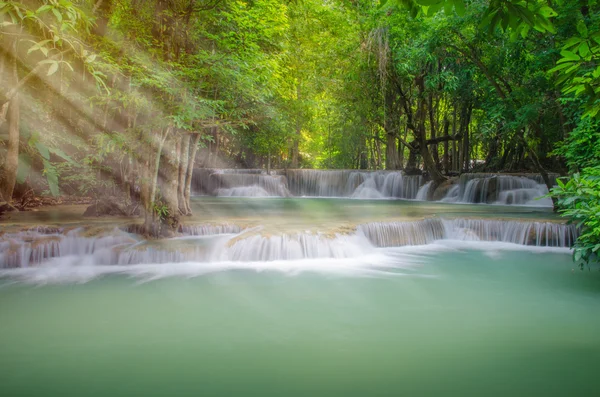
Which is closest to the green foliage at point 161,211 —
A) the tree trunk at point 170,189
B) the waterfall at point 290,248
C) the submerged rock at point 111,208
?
the tree trunk at point 170,189

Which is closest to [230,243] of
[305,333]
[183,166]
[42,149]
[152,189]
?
[152,189]

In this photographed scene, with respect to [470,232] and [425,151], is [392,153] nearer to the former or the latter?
[425,151]

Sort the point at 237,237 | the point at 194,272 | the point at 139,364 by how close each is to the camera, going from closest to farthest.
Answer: the point at 139,364 → the point at 194,272 → the point at 237,237

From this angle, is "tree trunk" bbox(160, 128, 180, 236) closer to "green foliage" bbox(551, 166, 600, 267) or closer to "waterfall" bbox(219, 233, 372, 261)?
"waterfall" bbox(219, 233, 372, 261)

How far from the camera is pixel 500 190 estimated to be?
61.7ft

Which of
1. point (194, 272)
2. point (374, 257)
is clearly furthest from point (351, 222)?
point (194, 272)

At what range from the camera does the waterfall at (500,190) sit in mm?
18000

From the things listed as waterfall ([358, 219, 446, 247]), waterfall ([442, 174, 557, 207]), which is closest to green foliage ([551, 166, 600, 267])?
waterfall ([358, 219, 446, 247])

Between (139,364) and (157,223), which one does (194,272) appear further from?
(139,364)

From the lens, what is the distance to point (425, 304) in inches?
261

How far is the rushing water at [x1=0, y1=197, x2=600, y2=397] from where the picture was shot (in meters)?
4.16

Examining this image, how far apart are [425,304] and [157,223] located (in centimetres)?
622

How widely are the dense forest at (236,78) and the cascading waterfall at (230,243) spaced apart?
93 cm

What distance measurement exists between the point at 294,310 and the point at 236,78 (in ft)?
16.4
